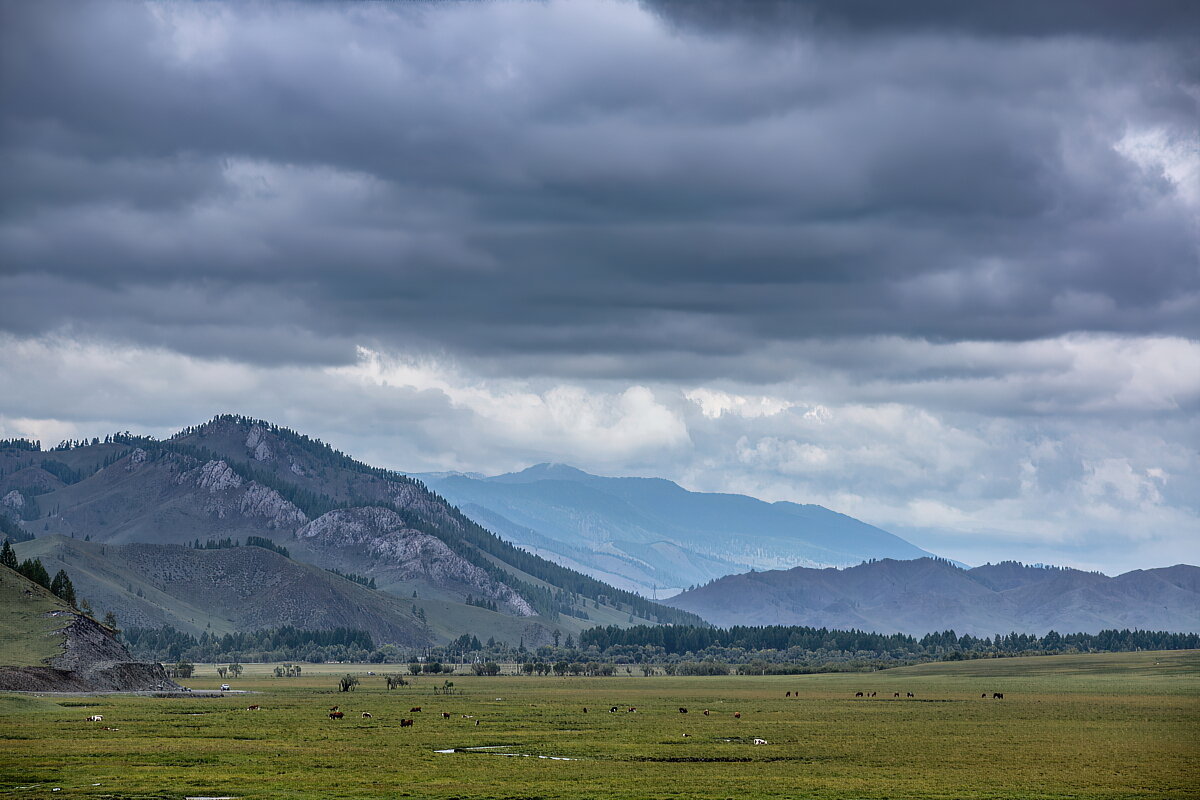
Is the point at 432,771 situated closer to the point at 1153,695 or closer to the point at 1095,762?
the point at 1095,762

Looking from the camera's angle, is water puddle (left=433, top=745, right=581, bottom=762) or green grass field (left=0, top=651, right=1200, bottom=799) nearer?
green grass field (left=0, top=651, right=1200, bottom=799)

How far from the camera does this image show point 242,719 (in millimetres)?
141875

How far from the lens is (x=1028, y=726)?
135m

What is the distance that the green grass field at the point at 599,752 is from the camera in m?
79.9

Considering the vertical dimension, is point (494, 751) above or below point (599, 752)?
below

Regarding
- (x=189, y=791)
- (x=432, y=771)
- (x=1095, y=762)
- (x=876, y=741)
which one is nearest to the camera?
(x=189, y=791)

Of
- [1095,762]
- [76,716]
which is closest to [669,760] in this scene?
[1095,762]

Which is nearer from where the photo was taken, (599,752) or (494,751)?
(599,752)

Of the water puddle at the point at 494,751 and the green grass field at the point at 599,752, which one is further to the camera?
the water puddle at the point at 494,751

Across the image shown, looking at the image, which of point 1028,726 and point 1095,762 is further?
point 1028,726

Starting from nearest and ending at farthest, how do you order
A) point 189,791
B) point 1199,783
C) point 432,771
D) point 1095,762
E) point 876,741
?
1. point 189,791
2. point 1199,783
3. point 432,771
4. point 1095,762
5. point 876,741

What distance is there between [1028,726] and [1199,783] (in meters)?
53.0

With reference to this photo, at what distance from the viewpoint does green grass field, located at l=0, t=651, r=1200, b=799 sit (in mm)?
79938

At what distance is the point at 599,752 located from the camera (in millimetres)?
104812
